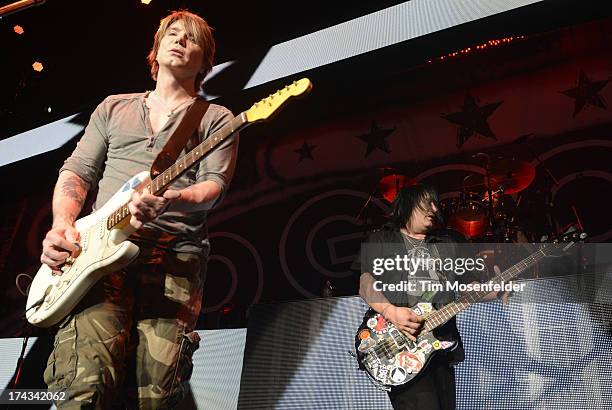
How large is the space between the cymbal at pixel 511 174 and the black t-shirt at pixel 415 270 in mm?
2001

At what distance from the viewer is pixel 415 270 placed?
2.47 m

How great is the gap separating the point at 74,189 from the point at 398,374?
58.1 inches

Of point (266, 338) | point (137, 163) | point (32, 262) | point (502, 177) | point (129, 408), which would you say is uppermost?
point (502, 177)

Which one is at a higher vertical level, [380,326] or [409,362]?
[380,326]

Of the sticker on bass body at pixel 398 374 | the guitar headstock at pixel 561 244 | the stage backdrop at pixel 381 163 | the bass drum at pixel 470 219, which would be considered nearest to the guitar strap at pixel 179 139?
the sticker on bass body at pixel 398 374

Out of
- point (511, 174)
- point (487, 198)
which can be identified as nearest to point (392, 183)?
point (487, 198)

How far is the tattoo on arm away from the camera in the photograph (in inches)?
70.7

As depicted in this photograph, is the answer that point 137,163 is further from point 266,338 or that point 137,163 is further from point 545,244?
point 545,244

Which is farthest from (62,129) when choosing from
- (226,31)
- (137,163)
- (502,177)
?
(502,177)

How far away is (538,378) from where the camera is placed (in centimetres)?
206

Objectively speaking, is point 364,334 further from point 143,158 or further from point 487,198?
point 487,198

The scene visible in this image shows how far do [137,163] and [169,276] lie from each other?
0.41 meters

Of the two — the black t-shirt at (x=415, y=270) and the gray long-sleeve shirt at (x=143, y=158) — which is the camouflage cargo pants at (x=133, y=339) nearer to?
the gray long-sleeve shirt at (x=143, y=158)

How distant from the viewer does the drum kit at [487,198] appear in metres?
4.35
